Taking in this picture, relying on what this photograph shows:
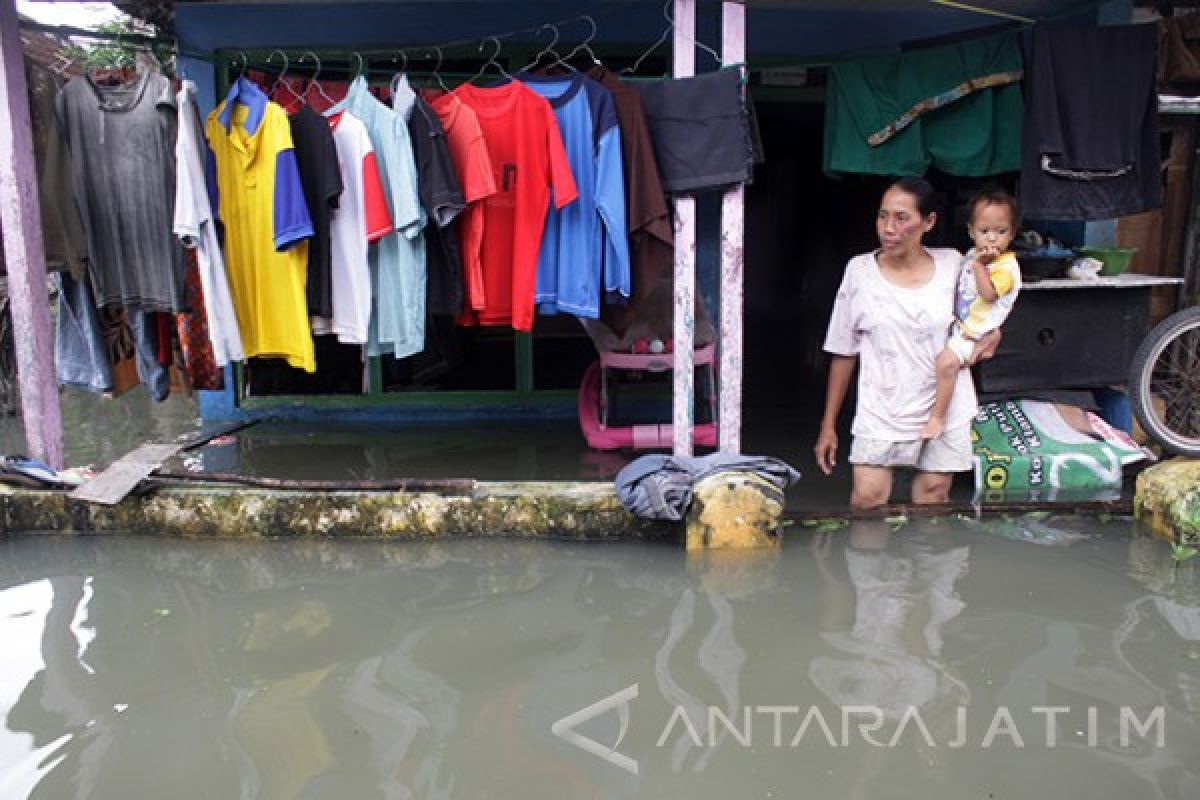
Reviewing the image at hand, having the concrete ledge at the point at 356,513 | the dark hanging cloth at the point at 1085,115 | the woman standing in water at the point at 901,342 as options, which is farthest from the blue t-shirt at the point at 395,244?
the dark hanging cloth at the point at 1085,115

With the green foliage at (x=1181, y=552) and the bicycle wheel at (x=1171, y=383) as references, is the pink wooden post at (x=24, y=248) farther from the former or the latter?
the bicycle wheel at (x=1171, y=383)

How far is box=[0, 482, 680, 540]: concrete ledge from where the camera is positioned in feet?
13.9

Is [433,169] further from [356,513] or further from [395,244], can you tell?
[356,513]

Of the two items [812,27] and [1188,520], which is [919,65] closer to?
[812,27]

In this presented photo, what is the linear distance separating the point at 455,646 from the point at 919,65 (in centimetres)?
448

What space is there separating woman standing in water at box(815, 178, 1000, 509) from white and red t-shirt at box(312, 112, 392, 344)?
7.54 feet

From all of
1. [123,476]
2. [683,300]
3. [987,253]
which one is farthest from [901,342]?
[123,476]

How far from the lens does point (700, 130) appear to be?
14.6ft

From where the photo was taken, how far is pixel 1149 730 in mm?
2682

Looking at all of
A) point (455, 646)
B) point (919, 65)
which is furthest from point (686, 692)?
point (919, 65)

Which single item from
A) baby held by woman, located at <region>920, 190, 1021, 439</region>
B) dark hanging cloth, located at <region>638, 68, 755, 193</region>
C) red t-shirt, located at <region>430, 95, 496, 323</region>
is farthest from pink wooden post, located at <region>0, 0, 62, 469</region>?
baby held by woman, located at <region>920, 190, 1021, 439</region>

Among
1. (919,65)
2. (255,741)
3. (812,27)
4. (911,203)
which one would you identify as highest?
(812,27)

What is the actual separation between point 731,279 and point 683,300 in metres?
0.25

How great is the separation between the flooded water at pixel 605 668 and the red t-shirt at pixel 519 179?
1.47 m
